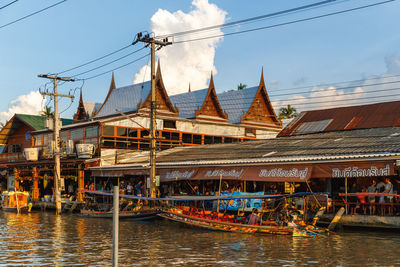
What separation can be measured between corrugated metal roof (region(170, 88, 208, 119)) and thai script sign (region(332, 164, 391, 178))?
2887 cm

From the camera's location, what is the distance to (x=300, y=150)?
27.6 meters

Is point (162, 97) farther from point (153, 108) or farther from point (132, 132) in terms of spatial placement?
point (153, 108)

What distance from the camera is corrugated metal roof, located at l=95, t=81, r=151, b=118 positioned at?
→ 47.4 metres

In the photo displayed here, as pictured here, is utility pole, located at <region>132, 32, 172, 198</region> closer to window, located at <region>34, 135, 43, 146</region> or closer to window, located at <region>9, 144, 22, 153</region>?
window, located at <region>34, 135, 43, 146</region>

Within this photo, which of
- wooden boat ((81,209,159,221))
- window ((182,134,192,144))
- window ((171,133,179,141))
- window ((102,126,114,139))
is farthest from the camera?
window ((182,134,192,144))

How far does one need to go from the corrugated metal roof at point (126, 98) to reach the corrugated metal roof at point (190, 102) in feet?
20.4

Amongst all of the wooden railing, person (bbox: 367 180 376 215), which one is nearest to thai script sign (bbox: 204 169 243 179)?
person (bbox: 367 180 376 215)

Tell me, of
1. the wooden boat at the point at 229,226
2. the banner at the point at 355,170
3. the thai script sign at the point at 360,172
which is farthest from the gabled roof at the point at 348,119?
the wooden boat at the point at 229,226

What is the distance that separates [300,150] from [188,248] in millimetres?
12089

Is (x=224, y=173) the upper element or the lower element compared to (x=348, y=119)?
lower

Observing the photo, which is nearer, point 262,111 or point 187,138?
point 187,138

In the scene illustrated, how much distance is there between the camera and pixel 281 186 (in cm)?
2925

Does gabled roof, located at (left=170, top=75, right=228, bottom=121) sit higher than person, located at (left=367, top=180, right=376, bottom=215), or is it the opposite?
gabled roof, located at (left=170, top=75, right=228, bottom=121)

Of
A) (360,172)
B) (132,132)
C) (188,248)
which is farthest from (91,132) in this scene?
(360,172)
